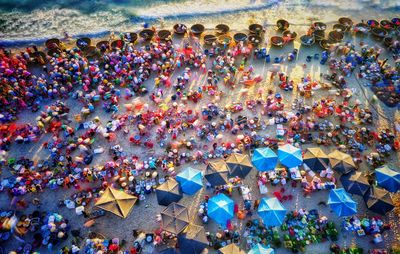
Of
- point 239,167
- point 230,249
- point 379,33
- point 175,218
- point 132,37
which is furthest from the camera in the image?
point 379,33

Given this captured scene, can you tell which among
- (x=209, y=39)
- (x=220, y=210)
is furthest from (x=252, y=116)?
(x=209, y=39)

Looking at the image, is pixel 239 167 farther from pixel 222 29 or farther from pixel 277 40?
pixel 222 29

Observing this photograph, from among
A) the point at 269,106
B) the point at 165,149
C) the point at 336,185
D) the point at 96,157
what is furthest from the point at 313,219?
the point at 96,157

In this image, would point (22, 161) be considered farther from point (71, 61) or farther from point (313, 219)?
point (313, 219)

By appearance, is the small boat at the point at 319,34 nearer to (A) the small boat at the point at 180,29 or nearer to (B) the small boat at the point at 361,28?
(B) the small boat at the point at 361,28

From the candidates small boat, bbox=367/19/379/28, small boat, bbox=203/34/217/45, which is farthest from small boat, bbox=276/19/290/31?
small boat, bbox=367/19/379/28

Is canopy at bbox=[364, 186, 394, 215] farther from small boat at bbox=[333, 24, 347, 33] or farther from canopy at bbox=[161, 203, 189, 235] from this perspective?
small boat at bbox=[333, 24, 347, 33]
